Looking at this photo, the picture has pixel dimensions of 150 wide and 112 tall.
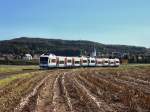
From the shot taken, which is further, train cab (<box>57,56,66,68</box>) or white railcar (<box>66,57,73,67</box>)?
white railcar (<box>66,57,73,67</box>)

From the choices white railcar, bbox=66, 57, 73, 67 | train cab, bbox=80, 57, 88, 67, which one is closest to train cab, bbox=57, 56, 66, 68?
white railcar, bbox=66, 57, 73, 67

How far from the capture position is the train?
3967 inches

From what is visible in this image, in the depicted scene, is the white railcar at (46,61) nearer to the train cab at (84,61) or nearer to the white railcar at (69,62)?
the white railcar at (69,62)

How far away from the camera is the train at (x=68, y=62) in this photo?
331 ft

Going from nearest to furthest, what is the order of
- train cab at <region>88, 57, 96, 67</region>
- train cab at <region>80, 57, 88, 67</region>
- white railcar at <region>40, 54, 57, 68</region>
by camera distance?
white railcar at <region>40, 54, 57, 68</region> → train cab at <region>80, 57, 88, 67</region> → train cab at <region>88, 57, 96, 67</region>

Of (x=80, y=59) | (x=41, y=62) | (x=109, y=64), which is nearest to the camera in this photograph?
(x=41, y=62)

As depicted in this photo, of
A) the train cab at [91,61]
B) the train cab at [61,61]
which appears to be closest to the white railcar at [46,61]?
the train cab at [61,61]

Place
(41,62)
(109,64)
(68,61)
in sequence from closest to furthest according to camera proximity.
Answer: (41,62), (68,61), (109,64)

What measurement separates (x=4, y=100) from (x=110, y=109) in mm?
7051

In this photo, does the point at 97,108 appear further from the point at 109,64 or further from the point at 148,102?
the point at 109,64

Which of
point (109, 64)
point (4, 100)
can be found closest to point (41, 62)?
point (109, 64)

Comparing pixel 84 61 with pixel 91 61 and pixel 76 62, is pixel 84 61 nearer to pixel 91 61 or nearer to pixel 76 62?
pixel 91 61

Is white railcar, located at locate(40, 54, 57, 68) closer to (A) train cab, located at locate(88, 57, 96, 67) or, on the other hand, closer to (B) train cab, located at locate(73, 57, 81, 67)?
(B) train cab, located at locate(73, 57, 81, 67)

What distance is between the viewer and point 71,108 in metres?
21.6
